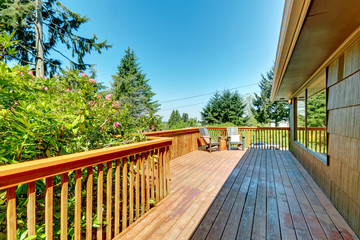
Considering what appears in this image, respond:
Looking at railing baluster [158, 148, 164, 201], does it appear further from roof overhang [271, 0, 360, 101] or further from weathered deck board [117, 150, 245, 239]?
roof overhang [271, 0, 360, 101]

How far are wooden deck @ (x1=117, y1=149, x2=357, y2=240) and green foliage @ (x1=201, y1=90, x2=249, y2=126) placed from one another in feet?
59.0

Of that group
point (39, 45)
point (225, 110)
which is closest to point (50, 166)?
point (39, 45)

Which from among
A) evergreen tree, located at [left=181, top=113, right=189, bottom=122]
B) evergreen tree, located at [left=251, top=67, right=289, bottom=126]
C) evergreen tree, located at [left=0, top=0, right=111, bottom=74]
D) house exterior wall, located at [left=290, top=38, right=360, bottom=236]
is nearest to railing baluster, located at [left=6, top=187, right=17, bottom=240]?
house exterior wall, located at [left=290, top=38, right=360, bottom=236]

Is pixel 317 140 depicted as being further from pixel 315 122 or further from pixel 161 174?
pixel 161 174

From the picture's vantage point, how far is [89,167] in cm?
137

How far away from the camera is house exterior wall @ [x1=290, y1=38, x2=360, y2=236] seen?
Result: 1783mm

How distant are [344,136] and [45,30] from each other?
12618mm

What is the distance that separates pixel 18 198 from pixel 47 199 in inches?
8.5

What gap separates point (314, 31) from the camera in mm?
1802

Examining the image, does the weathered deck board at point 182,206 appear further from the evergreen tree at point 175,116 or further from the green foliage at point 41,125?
the evergreen tree at point 175,116

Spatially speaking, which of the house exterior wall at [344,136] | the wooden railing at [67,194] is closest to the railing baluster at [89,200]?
the wooden railing at [67,194]

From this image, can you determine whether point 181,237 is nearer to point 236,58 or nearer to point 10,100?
point 10,100

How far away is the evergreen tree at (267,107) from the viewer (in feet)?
75.2

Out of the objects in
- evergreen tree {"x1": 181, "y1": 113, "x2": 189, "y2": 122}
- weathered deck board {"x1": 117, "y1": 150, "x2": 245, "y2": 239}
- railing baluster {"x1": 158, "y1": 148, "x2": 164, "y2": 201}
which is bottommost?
weathered deck board {"x1": 117, "y1": 150, "x2": 245, "y2": 239}
